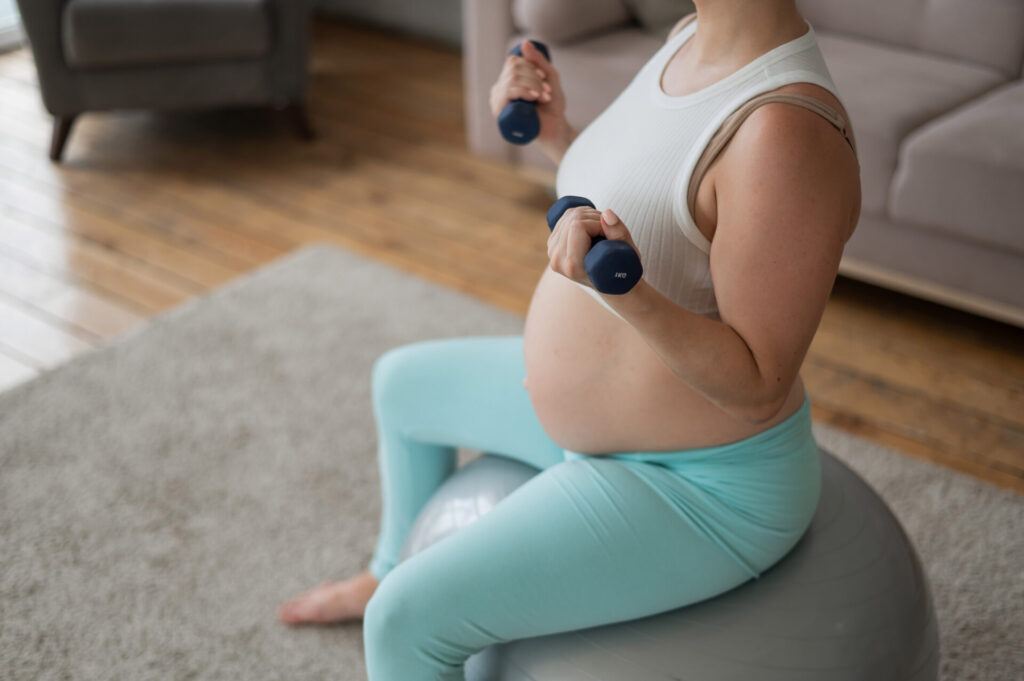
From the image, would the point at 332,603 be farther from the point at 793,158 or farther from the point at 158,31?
the point at 158,31

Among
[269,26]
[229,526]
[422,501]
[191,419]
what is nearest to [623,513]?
[422,501]

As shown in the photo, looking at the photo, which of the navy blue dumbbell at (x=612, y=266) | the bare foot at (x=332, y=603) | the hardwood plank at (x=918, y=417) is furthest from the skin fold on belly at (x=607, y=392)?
the hardwood plank at (x=918, y=417)

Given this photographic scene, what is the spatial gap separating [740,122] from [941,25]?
6.37 feet

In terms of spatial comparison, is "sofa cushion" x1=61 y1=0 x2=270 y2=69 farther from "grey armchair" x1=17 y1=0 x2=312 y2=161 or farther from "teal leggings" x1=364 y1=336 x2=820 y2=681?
"teal leggings" x1=364 y1=336 x2=820 y2=681

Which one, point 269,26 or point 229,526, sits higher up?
point 269,26

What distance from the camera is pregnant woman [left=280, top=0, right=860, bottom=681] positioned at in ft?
2.66

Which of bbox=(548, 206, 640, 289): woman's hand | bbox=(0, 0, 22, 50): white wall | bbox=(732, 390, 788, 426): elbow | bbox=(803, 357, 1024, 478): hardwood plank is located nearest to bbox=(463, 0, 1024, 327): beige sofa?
bbox=(803, 357, 1024, 478): hardwood plank

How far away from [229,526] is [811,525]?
984 mm

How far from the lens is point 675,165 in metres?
0.89

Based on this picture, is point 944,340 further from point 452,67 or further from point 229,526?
point 452,67

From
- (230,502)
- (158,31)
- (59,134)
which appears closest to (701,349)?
(230,502)

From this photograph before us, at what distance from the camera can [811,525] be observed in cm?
111

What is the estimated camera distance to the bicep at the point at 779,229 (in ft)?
2.62

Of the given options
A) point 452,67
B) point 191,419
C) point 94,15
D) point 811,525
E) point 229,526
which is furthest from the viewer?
point 452,67
